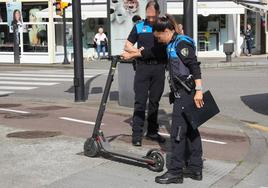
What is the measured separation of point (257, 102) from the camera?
1341 cm

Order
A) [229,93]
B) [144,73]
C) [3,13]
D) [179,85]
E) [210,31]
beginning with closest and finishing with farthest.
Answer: [179,85]
[144,73]
[229,93]
[3,13]
[210,31]

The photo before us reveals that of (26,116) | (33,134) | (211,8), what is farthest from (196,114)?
(211,8)

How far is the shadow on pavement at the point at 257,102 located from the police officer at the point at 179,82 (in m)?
5.91

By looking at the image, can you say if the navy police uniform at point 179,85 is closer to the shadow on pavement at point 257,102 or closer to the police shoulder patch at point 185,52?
the police shoulder patch at point 185,52

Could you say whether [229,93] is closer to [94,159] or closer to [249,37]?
[94,159]

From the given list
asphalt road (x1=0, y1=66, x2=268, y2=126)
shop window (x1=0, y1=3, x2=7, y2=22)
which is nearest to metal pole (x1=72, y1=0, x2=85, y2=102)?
asphalt road (x1=0, y1=66, x2=268, y2=126)

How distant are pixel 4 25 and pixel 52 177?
87.0 feet

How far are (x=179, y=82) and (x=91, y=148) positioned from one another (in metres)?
1.61

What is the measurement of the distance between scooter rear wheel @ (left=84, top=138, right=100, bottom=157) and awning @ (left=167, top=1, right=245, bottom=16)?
82.9ft

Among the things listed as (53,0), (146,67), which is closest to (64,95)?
(146,67)

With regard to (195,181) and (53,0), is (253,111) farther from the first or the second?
(53,0)

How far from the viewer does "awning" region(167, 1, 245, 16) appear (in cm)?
3194

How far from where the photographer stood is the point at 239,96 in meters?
14.6

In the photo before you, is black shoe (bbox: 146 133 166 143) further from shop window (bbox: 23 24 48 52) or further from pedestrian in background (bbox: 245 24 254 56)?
pedestrian in background (bbox: 245 24 254 56)
